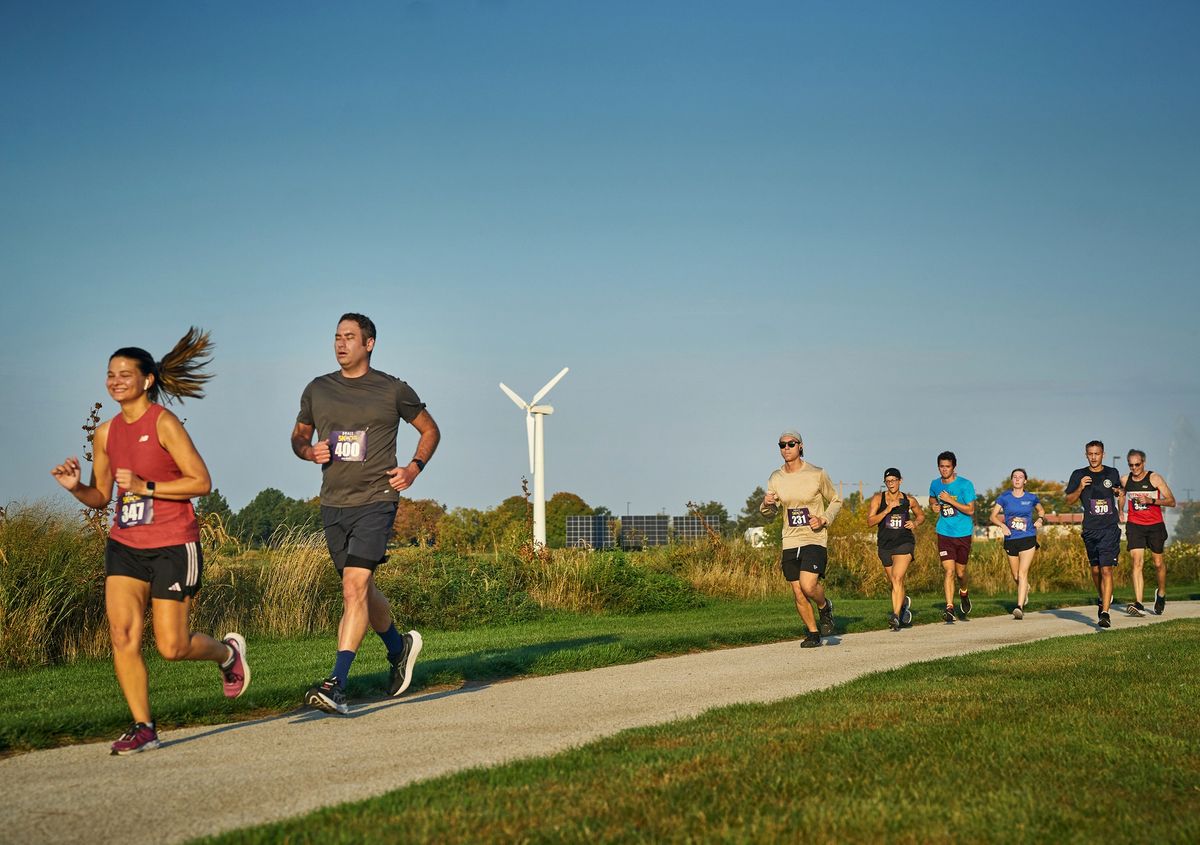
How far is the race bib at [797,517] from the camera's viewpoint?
13.8 m

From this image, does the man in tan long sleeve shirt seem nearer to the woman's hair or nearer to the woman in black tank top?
the woman in black tank top

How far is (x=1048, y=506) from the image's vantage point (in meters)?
106

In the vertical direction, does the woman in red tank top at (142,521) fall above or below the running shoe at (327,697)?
above

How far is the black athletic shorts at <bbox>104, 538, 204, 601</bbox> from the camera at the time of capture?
702 cm

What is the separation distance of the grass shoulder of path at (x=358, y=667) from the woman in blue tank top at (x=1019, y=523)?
5.52 ft

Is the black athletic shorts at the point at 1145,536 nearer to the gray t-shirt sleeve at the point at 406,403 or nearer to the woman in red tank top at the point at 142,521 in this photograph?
the gray t-shirt sleeve at the point at 406,403

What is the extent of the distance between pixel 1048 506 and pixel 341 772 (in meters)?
108

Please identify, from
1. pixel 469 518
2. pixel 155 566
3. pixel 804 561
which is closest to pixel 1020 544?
pixel 804 561

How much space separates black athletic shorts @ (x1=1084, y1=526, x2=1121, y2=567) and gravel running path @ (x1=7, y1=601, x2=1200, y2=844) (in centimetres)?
656

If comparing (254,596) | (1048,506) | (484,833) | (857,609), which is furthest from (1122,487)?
(1048,506)

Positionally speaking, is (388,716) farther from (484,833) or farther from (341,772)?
(484,833)

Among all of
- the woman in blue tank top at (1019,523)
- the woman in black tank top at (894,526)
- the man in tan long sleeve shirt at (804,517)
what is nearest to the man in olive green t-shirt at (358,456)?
the man in tan long sleeve shirt at (804,517)

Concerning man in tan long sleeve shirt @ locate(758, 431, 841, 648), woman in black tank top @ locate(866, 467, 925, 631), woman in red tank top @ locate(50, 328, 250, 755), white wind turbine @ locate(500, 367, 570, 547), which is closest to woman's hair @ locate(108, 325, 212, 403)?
woman in red tank top @ locate(50, 328, 250, 755)

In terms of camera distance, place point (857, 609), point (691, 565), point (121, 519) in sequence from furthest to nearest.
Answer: point (691, 565), point (857, 609), point (121, 519)
